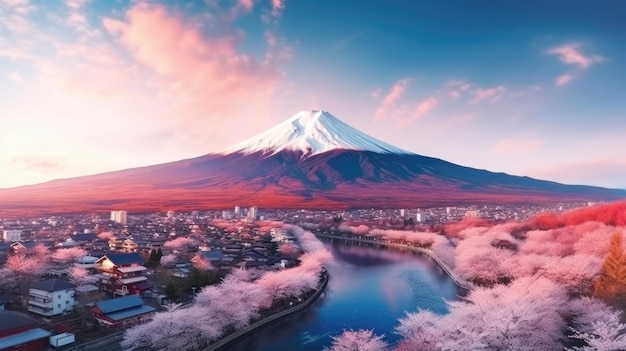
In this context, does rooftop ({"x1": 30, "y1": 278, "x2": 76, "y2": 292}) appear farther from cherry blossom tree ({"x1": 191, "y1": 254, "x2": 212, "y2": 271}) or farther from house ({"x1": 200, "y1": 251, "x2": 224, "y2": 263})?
house ({"x1": 200, "y1": 251, "x2": 224, "y2": 263})

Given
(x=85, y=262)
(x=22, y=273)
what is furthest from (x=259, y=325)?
(x=85, y=262)

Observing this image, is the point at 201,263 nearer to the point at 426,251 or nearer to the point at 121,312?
the point at 121,312

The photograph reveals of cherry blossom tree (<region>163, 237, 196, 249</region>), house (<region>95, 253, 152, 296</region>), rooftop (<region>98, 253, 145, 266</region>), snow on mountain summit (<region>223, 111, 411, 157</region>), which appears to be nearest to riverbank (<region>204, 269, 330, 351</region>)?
house (<region>95, 253, 152, 296</region>)

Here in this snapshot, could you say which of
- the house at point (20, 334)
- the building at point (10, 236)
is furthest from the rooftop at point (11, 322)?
the building at point (10, 236)

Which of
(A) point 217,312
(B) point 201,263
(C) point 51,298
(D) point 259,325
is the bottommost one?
(D) point 259,325

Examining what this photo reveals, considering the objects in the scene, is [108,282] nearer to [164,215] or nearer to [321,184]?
[164,215]

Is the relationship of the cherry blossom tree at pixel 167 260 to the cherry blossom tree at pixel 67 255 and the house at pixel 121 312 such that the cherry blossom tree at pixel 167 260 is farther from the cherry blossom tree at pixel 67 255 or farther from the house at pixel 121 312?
the house at pixel 121 312
